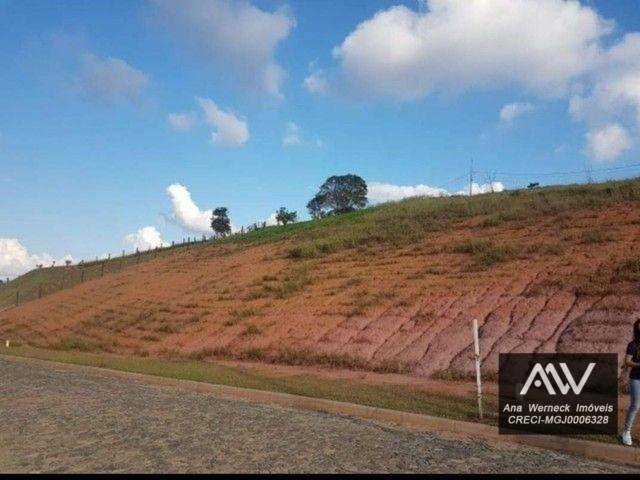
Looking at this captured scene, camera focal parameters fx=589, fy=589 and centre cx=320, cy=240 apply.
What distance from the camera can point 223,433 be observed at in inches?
345

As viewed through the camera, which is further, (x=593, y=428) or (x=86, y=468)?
(x=593, y=428)

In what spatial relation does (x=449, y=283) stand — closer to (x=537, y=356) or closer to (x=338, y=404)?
(x=537, y=356)

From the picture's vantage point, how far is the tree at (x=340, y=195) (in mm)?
82125

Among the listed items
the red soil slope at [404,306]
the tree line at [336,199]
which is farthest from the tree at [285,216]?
the red soil slope at [404,306]

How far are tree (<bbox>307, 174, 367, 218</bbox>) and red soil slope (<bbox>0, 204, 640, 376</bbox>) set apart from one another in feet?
154

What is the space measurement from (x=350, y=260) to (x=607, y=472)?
74.0ft

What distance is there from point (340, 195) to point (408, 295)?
62208 millimetres

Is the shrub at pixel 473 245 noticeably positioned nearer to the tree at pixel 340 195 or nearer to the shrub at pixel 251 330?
the shrub at pixel 251 330

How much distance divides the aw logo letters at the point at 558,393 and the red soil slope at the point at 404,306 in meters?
0.61

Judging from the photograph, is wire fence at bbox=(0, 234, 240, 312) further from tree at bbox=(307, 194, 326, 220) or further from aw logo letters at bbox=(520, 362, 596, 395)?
aw logo letters at bbox=(520, 362, 596, 395)

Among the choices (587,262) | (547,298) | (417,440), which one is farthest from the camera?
(587,262)

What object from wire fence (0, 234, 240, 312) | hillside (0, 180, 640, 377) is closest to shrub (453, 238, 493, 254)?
hillside (0, 180, 640, 377)

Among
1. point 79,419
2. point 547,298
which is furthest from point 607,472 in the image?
point 547,298

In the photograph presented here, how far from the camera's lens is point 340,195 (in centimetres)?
8288
